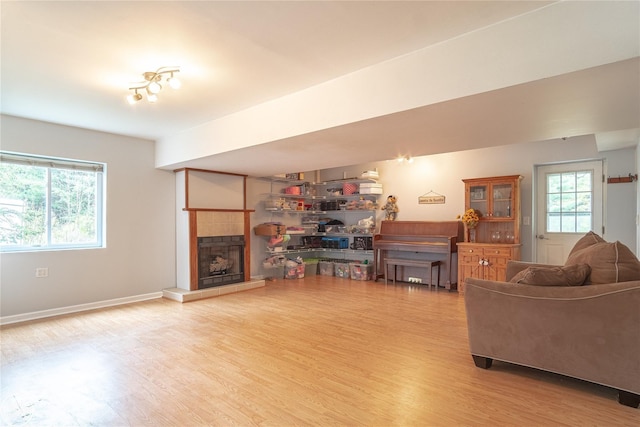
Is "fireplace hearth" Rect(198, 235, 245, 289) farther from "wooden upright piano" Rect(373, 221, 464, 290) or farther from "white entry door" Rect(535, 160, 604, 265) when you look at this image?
"white entry door" Rect(535, 160, 604, 265)

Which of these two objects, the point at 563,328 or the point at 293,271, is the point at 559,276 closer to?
the point at 563,328

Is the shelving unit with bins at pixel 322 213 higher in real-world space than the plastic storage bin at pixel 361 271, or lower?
higher

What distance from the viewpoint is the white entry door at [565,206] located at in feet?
17.1

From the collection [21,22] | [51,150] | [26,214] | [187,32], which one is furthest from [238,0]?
[26,214]

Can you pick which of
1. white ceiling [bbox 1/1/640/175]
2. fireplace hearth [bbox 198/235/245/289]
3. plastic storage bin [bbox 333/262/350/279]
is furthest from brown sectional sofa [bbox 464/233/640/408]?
plastic storage bin [bbox 333/262/350/279]

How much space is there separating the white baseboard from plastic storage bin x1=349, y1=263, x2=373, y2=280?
3.62m

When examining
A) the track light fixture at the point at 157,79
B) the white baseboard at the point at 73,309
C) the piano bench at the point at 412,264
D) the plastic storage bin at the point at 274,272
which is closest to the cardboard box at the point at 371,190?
the piano bench at the point at 412,264

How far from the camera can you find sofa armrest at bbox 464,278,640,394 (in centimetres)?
222

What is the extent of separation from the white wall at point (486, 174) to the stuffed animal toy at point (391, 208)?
0.11m

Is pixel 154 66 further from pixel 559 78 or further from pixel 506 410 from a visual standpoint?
pixel 506 410

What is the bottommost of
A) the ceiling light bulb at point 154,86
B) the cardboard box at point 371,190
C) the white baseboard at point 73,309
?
the white baseboard at point 73,309

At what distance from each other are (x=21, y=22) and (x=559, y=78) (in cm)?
340

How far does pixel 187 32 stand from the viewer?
7.54 ft

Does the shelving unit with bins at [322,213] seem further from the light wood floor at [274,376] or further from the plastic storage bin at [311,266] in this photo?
the light wood floor at [274,376]
